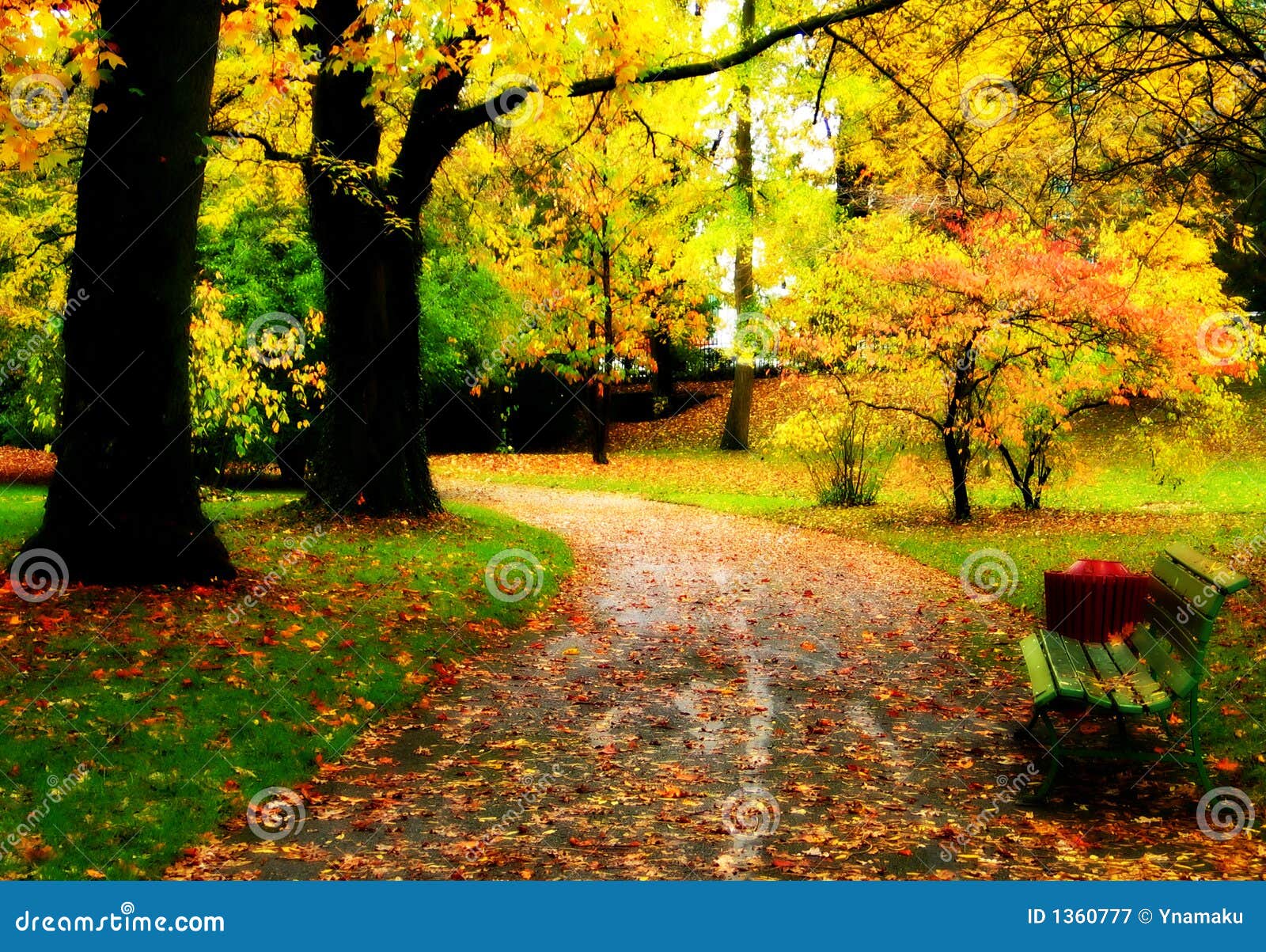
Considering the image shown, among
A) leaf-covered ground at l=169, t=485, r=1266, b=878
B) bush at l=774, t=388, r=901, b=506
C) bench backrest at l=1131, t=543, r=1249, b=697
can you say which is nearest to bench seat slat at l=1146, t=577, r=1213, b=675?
bench backrest at l=1131, t=543, r=1249, b=697

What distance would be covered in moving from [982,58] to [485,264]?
18.3 meters

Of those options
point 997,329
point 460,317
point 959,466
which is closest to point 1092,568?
point 997,329

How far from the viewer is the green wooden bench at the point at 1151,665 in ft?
18.5

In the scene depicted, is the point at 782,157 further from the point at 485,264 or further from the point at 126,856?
the point at 126,856

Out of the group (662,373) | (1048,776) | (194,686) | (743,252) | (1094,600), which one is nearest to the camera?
(1048,776)

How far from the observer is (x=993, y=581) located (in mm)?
12852

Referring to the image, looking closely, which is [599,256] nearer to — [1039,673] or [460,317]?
[460,317]

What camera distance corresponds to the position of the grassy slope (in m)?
8.04

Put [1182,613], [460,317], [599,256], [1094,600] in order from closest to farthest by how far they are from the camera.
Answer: [1182,613], [1094,600], [460,317], [599,256]

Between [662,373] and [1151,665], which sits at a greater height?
[662,373]

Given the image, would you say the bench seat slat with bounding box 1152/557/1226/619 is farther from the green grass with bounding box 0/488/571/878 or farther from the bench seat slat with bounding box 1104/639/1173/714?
the green grass with bounding box 0/488/571/878

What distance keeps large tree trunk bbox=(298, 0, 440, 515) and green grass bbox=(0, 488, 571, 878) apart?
3185 mm

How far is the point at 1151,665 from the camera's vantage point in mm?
6492

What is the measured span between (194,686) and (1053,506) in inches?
763
